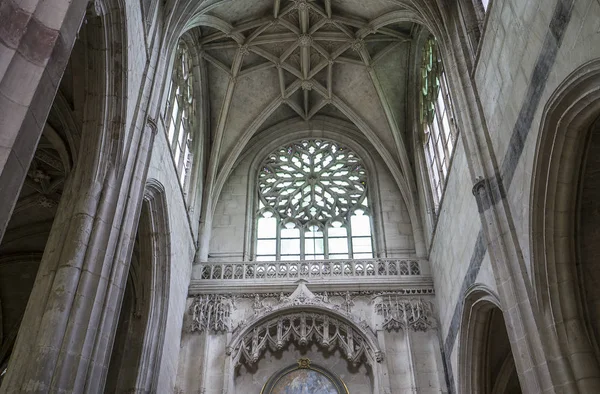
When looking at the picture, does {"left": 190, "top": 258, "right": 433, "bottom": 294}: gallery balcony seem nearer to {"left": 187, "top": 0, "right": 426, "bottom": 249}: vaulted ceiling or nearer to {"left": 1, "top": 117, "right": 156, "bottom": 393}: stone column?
{"left": 187, "top": 0, "right": 426, "bottom": 249}: vaulted ceiling

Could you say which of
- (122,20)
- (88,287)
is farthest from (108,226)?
(122,20)

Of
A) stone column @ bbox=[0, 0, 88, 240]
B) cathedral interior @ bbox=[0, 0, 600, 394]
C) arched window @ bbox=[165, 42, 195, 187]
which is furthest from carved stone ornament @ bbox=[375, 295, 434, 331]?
stone column @ bbox=[0, 0, 88, 240]

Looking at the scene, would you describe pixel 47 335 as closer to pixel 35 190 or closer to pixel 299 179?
pixel 35 190

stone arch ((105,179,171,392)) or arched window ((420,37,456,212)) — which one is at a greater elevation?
arched window ((420,37,456,212))

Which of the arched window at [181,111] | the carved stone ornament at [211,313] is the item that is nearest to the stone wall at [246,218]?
the carved stone ornament at [211,313]

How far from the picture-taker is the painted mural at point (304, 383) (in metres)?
13.2

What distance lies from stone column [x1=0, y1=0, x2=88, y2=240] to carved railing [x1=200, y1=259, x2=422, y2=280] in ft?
33.6

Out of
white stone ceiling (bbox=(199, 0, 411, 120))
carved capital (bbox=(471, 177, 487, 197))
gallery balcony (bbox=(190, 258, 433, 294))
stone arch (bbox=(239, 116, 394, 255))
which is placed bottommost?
carved capital (bbox=(471, 177, 487, 197))

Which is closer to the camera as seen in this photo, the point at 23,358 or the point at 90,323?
the point at 23,358

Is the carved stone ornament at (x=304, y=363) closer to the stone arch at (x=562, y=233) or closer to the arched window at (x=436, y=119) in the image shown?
the arched window at (x=436, y=119)

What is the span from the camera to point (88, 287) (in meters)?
6.88

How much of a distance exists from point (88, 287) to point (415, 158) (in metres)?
10.8

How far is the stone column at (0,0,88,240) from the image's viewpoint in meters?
4.05

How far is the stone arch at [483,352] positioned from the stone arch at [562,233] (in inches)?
119
